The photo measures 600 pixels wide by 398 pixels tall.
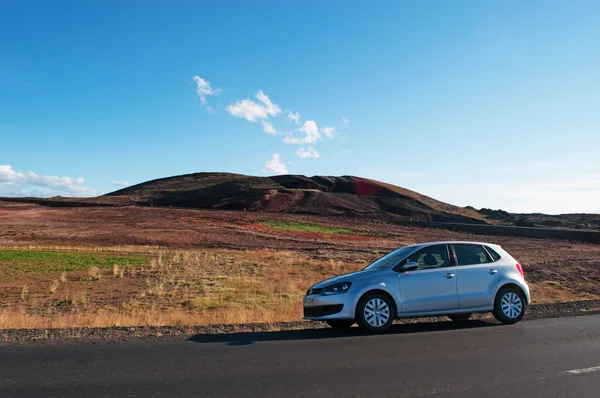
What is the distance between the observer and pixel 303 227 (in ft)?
215

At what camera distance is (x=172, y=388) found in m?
5.64

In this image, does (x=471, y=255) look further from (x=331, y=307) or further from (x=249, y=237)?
(x=249, y=237)

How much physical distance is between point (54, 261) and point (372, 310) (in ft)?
82.3

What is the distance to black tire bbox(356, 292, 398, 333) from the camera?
8898 millimetres

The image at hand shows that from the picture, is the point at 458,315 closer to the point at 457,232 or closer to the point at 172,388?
the point at 172,388

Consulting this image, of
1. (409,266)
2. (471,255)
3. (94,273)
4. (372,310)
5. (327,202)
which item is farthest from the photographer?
(327,202)

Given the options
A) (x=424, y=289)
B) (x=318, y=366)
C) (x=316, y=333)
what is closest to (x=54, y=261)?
(x=316, y=333)

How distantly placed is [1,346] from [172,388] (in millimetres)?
3499

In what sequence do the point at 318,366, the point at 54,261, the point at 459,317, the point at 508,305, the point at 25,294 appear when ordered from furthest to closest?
the point at 54,261
the point at 25,294
the point at 459,317
the point at 508,305
the point at 318,366

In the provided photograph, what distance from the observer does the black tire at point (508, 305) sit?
383 inches

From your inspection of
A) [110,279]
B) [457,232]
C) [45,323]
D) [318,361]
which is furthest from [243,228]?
[318,361]

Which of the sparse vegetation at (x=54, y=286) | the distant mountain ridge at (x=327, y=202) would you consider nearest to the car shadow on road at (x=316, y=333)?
the sparse vegetation at (x=54, y=286)

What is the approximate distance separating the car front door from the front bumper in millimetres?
1001

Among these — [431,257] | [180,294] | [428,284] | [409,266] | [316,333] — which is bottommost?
[180,294]
